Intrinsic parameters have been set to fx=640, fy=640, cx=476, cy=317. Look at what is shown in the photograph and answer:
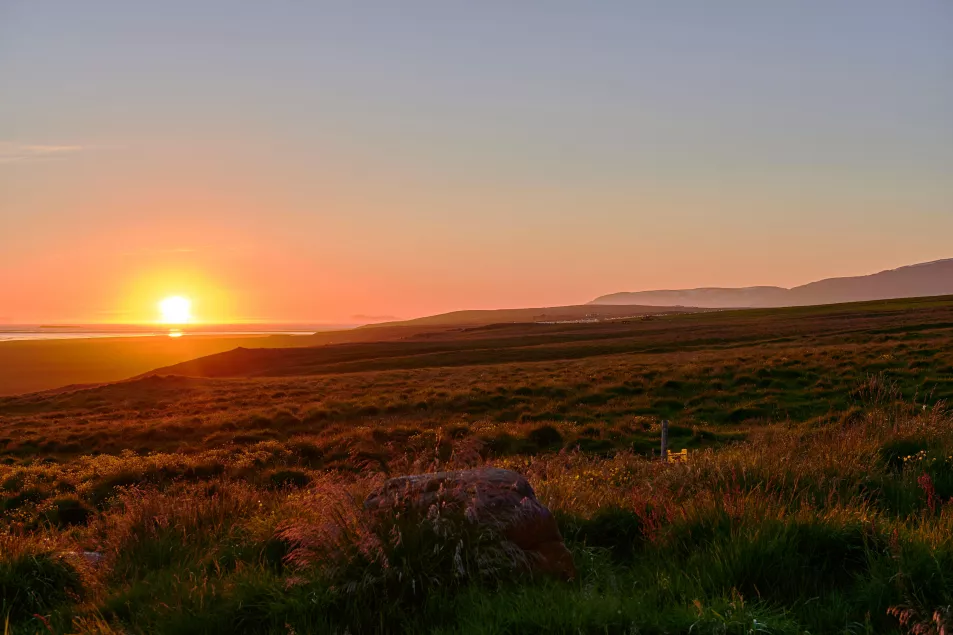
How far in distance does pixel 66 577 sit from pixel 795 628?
5866 mm

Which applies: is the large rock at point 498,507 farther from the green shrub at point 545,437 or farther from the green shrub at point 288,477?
the green shrub at point 545,437

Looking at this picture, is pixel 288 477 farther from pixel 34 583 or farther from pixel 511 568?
pixel 511 568

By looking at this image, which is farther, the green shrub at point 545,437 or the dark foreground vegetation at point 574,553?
the green shrub at point 545,437

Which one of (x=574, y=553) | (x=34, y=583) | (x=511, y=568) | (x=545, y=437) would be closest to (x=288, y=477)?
(x=545, y=437)

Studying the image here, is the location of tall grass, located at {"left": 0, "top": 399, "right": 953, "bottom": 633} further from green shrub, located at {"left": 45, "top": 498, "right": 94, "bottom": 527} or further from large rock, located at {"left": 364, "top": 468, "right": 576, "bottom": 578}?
green shrub, located at {"left": 45, "top": 498, "right": 94, "bottom": 527}

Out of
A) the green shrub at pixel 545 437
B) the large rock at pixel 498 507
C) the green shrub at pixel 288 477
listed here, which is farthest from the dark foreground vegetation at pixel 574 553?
the green shrub at pixel 545 437

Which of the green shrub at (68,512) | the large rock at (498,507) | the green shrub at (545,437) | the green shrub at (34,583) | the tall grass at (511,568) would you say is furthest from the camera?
the green shrub at (545,437)

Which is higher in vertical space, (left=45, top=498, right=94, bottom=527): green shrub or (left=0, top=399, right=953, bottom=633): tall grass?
(left=0, top=399, right=953, bottom=633): tall grass

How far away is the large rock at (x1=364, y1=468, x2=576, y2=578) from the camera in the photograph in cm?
503

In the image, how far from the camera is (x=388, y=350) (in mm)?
63250

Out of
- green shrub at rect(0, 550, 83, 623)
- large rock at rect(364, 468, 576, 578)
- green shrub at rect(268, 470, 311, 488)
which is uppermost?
large rock at rect(364, 468, 576, 578)

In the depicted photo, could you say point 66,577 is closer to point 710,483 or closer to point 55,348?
point 710,483

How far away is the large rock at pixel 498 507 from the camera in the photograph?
5027 millimetres

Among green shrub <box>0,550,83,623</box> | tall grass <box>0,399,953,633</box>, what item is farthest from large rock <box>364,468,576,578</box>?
green shrub <box>0,550,83,623</box>
